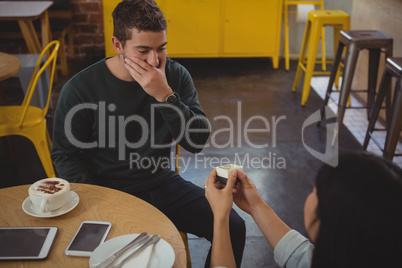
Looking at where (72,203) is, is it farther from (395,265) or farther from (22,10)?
(22,10)

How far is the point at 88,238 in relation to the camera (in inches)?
43.8

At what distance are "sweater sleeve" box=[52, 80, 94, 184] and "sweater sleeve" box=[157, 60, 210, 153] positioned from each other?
0.30 metres

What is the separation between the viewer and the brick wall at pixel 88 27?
4750 millimetres

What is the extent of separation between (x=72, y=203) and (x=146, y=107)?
1.69 feet

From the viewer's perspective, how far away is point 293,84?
4.38 metres

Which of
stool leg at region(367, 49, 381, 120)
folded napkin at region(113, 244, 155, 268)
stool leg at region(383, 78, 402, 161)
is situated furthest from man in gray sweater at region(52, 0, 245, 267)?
stool leg at region(367, 49, 381, 120)

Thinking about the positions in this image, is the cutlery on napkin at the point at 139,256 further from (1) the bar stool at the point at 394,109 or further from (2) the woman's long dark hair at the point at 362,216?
(1) the bar stool at the point at 394,109

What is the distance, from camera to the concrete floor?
7.94ft

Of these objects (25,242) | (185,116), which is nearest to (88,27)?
Answer: (185,116)

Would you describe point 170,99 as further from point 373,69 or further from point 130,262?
point 373,69

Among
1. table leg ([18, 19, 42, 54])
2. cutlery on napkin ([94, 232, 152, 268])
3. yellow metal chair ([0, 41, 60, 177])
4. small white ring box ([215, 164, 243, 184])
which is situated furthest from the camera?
table leg ([18, 19, 42, 54])

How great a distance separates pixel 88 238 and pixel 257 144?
2204 mm

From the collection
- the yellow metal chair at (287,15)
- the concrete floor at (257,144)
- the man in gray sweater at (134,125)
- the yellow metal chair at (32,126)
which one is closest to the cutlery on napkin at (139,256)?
the man in gray sweater at (134,125)

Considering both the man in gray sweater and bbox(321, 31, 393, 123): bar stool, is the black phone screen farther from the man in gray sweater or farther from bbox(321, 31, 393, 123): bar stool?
bbox(321, 31, 393, 123): bar stool
